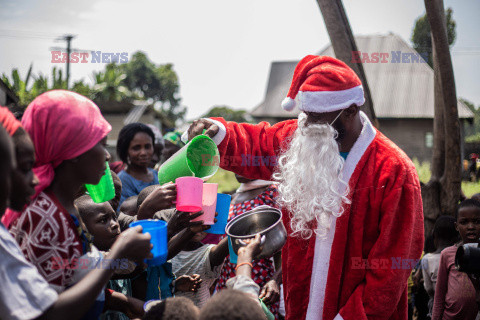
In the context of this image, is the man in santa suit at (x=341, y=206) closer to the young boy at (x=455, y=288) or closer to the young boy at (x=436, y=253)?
the young boy at (x=455, y=288)

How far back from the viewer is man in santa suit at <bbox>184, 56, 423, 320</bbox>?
7.52 ft

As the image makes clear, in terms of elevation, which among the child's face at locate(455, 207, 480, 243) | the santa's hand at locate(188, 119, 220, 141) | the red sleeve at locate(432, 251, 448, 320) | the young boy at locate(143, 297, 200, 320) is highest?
the santa's hand at locate(188, 119, 220, 141)

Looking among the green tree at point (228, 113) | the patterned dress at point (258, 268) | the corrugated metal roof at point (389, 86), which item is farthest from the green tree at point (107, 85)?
the patterned dress at point (258, 268)

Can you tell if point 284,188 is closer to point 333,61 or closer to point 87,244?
point 333,61

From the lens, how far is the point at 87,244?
175cm

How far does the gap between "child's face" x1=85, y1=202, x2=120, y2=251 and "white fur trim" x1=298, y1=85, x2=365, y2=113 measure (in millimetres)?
1317

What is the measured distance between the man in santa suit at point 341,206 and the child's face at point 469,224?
5.15 ft

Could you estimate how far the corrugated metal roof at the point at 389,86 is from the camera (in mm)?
22125

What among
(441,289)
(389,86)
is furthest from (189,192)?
(389,86)

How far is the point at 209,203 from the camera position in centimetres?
267

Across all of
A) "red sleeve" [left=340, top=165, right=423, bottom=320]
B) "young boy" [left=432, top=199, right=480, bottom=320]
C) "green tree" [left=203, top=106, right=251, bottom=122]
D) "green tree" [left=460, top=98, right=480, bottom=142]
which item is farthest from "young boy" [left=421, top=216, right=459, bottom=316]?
"green tree" [left=203, top=106, right=251, bottom=122]

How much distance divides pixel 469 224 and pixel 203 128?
247 cm

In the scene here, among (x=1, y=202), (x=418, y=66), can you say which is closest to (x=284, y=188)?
(x=1, y=202)

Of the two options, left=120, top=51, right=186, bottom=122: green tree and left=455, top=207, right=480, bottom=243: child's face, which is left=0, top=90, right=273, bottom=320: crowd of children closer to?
left=455, top=207, right=480, bottom=243: child's face
